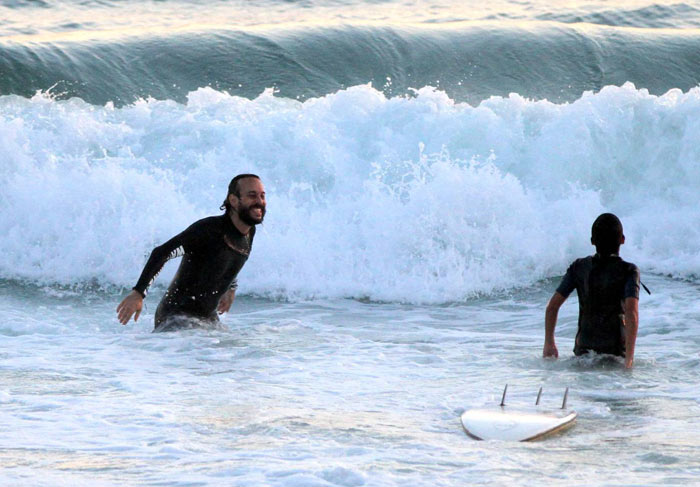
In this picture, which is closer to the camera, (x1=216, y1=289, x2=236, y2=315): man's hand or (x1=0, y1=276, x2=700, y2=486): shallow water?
(x1=0, y1=276, x2=700, y2=486): shallow water

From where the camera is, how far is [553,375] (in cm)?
743

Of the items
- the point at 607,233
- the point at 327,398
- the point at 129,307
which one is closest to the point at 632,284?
the point at 607,233

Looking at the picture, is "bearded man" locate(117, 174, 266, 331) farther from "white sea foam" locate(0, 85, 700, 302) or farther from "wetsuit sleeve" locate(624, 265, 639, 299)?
"white sea foam" locate(0, 85, 700, 302)

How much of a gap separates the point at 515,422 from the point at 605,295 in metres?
A: 1.73

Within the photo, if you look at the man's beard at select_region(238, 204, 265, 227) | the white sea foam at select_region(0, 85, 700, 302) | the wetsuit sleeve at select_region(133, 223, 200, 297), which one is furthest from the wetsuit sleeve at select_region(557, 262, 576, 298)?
the white sea foam at select_region(0, 85, 700, 302)

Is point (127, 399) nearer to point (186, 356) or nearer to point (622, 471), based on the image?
point (186, 356)

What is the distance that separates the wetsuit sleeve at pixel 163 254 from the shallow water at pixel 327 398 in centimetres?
60

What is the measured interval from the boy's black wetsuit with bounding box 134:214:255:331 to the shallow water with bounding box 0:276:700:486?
0.70 ft

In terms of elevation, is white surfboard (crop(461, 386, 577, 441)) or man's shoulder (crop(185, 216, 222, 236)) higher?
man's shoulder (crop(185, 216, 222, 236))

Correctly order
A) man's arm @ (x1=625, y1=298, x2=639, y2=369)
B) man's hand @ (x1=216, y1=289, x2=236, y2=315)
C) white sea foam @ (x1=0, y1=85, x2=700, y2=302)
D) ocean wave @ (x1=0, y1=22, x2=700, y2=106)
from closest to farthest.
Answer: man's arm @ (x1=625, y1=298, x2=639, y2=369) < man's hand @ (x1=216, y1=289, x2=236, y2=315) < white sea foam @ (x1=0, y1=85, x2=700, y2=302) < ocean wave @ (x1=0, y1=22, x2=700, y2=106)

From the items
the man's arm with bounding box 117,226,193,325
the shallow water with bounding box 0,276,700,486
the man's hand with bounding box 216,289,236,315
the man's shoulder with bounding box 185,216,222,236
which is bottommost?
the shallow water with bounding box 0,276,700,486

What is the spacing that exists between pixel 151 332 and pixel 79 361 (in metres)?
1.06

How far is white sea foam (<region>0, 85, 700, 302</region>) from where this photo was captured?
12133 millimetres

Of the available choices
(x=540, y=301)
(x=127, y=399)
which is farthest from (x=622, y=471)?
(x=540, y=301)
